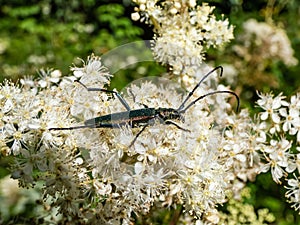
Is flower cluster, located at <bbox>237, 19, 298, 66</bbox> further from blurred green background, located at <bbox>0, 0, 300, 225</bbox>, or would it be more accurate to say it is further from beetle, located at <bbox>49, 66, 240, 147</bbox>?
beetle, located at <bbox>49, 66, 240, 147</bbox>

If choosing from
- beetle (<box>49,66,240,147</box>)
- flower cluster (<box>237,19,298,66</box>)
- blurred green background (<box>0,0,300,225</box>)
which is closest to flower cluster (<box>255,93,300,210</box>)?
blurred green background (<box>0,0,300,225</box>)

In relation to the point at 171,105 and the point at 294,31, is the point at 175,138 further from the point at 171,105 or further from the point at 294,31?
the point at 294,31

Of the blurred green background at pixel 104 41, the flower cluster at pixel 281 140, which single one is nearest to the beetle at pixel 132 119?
the flower cluster at pixel 281 140

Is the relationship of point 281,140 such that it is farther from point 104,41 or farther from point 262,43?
point 104,41

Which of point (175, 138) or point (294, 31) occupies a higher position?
point (294, 31)

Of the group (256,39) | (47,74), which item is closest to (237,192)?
(47,74)
